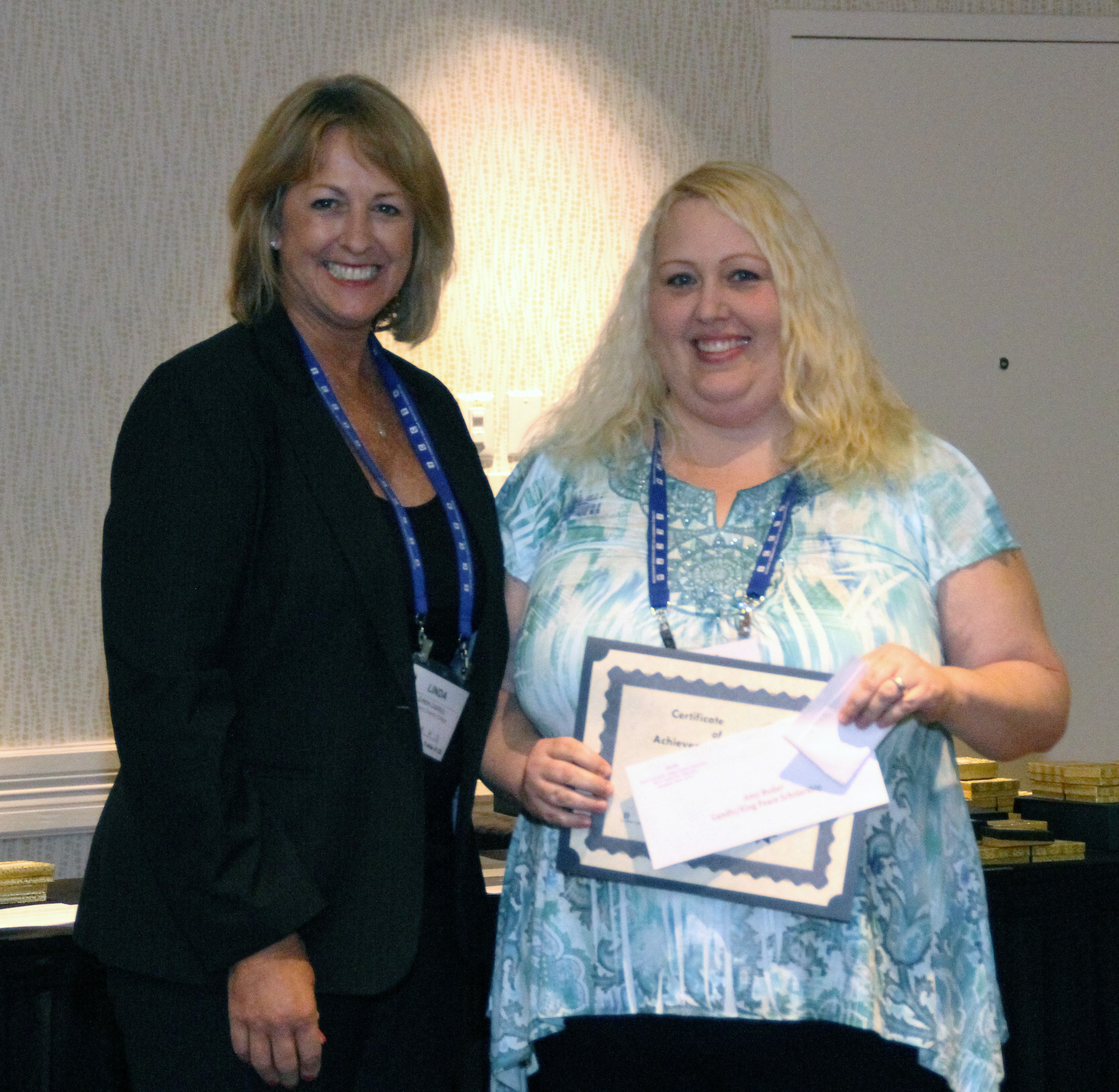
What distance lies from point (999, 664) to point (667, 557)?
433mm

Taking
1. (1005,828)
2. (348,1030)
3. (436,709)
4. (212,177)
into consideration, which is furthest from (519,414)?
(348,1030)

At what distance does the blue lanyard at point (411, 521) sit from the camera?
1751 millimetres

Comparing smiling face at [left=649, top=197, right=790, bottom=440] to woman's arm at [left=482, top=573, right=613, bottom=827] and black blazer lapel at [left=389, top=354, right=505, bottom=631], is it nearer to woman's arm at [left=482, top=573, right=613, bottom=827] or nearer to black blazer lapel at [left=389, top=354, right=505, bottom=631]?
black blazer lapel at [left=389, top=354, right=505, bottom=631]

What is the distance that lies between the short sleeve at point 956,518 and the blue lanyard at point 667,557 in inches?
6.7

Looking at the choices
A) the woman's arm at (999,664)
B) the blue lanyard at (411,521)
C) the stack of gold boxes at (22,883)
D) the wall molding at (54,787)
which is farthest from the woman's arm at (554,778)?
the wall molding at (54,787)

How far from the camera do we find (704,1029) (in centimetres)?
164

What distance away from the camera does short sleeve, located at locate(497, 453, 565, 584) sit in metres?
1.93

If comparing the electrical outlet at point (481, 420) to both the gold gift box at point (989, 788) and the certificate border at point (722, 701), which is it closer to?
the gold gift box at point (989, 788)

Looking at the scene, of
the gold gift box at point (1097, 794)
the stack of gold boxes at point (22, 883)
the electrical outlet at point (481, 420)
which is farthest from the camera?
the electrical outlet at point (481, 420)

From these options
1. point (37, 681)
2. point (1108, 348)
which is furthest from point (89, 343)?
point (1108, 348)

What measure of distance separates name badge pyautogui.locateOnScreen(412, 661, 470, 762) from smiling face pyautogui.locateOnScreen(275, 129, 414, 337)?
52cm

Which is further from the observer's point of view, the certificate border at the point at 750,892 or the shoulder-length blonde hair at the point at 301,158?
the shoulder-length blonde hair at the point at 301,158

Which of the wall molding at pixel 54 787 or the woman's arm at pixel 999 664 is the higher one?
the woman's arm at pixel 999 664

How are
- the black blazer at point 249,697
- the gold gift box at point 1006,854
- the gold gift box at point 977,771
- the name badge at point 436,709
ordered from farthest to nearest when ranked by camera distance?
1. the gold gift box at point 977,771
2. the gold gift box at point 1006,854
3. the name badge at point 436,709
4. the black blazer at point 249,697
